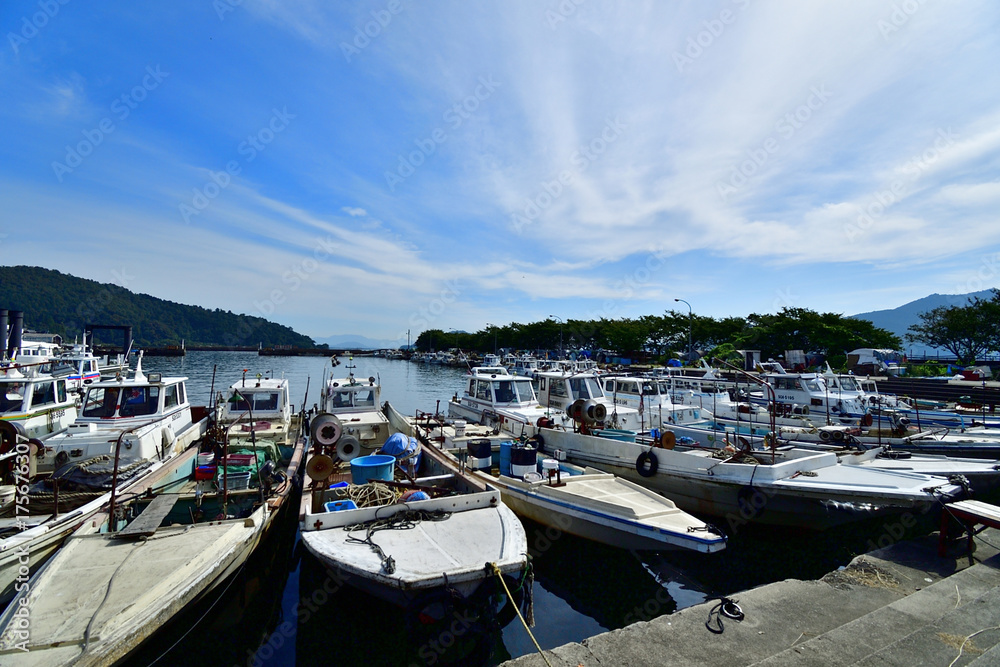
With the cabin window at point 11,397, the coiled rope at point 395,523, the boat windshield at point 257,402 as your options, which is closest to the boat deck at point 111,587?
the coiled rope at point 395,523

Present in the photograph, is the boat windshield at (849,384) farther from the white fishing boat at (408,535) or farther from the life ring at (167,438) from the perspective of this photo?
the life ring at (167,438)

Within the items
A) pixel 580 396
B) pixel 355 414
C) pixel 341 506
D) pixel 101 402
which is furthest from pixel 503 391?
pixel 101 402

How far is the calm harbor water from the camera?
20.3 feet

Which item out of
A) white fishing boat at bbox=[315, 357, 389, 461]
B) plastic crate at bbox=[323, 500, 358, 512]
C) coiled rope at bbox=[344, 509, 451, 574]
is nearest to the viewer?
coiled rope at bbox=[344, 509, 451, 574]

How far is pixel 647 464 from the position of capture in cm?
1119

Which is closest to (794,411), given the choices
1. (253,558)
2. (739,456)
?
(739,456)

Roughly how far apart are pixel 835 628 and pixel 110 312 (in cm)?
17127

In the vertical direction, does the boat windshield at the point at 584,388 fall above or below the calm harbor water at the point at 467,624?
above

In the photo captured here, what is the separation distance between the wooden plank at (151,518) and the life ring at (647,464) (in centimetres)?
935

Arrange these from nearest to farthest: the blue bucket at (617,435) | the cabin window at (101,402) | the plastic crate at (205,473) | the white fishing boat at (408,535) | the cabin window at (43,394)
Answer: the white fishing boat at (408,535)
the plastic crate at (205,473)
the cabin window at (101,402)
the cabin window at (43,394)
the blue bucket at (617,435)

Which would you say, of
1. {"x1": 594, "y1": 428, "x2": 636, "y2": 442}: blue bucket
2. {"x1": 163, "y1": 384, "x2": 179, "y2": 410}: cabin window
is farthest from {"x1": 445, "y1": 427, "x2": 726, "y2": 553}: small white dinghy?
{"x1": 163, "y1": 384, "x2": 179, "y2": 410}: cabin window

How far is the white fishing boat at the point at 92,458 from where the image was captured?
6.61 m

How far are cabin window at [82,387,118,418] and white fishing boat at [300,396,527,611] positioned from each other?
20.6 ft

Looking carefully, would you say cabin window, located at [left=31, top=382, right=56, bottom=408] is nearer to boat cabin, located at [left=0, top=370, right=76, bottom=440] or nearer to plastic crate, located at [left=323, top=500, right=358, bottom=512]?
boat cabin, located at [left=0, top=370, right=76, bottom=440]
